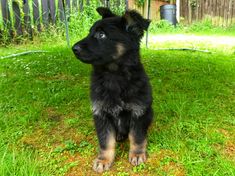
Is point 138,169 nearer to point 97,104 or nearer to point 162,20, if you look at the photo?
point 97,104

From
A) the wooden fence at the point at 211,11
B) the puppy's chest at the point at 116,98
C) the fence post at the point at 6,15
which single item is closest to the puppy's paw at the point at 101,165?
the puppy's chest at the point at 116,98

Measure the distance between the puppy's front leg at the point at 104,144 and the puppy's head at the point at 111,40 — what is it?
0.56 metres

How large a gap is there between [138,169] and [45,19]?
7924 mm

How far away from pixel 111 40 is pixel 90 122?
1.45 meters

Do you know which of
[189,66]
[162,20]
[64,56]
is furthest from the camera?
[162,20]

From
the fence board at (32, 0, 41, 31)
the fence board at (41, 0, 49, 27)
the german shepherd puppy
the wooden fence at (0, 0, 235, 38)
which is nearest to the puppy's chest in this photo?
the german shepherd puppy

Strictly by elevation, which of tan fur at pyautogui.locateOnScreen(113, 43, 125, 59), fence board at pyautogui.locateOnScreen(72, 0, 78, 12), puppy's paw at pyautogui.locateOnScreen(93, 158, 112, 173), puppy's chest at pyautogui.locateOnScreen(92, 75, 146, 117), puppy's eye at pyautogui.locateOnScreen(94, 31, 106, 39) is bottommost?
puppy's paw at pyautogui.locateOnScreen(93, 158, 112, 173)

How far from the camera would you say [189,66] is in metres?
6.48

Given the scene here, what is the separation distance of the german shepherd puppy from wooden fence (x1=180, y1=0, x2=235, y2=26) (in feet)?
49.3

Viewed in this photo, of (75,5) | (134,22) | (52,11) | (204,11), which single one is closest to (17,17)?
(52,11)

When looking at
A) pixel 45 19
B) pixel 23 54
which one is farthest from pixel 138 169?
pixel 45 19

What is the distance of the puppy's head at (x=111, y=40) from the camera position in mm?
2923

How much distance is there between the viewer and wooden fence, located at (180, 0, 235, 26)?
661 inches

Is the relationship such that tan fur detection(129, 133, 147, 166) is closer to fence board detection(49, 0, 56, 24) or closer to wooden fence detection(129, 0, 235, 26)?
fence board detection(49, 0, 56, 24)
